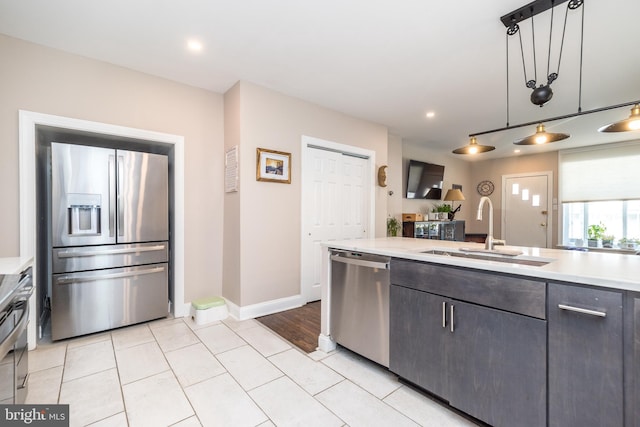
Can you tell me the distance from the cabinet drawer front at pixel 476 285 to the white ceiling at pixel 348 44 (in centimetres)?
186

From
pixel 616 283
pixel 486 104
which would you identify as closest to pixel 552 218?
pixel 486 104

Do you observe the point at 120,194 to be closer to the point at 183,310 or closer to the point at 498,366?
the point at 183,310

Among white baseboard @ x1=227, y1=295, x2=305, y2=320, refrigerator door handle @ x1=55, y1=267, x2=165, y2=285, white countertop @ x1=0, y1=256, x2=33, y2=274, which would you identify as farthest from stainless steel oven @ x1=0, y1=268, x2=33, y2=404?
white baseboard @ x1=227, y1=295, x2=305, y2=320

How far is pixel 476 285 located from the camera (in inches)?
59.3

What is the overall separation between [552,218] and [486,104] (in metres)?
4.24

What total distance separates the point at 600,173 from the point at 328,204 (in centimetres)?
599

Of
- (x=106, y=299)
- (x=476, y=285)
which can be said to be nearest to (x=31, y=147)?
(x=106, y=299)

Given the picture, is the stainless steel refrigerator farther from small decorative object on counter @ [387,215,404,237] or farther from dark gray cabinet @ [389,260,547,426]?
small decorative object on counter @ [387,215,404,237]

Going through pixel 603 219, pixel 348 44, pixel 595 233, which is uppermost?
pixel 348 44

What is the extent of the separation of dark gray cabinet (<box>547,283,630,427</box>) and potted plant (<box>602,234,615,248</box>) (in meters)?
6.47

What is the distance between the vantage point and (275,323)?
9.73 feet

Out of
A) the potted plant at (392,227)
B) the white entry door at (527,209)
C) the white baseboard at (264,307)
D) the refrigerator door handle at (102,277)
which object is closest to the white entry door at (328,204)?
the white baseboard at (264,307)

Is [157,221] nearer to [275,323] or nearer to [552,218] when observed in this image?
[275,323]

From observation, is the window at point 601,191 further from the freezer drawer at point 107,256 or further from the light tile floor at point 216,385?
the freezer drawer at point 107,256
